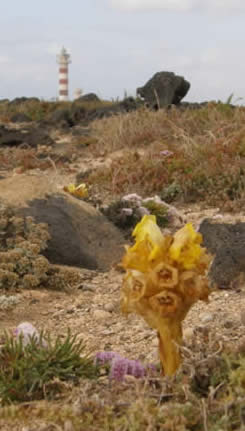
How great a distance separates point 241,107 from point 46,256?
22.8 ft

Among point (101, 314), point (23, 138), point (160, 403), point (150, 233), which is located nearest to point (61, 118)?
point (23, 138)

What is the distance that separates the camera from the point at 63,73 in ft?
145

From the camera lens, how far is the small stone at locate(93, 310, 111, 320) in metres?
4.79

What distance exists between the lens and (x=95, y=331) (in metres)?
4.49

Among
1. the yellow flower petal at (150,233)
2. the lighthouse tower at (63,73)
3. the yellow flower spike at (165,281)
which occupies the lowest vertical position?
the lighthouse tower at (63,73)

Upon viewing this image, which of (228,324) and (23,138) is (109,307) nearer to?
(228,324)

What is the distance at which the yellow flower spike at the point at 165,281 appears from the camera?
102 inches

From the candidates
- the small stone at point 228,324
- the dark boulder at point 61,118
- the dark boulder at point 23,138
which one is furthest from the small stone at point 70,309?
the dark boulder at point 61,118

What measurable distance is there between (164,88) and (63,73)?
2530cm

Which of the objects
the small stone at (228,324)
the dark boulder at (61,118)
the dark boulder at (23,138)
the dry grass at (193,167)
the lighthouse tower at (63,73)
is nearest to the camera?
the small stone at (228,324)

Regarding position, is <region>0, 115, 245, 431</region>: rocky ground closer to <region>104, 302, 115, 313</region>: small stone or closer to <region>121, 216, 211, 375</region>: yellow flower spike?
<region>104, 302, 115, 313</region>: small stone

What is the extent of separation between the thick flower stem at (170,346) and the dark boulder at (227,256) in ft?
8.12

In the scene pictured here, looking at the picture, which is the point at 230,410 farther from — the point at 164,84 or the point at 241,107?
the point at 164,84

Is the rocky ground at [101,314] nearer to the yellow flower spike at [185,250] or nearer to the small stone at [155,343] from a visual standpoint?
the small stone at [155,343]
